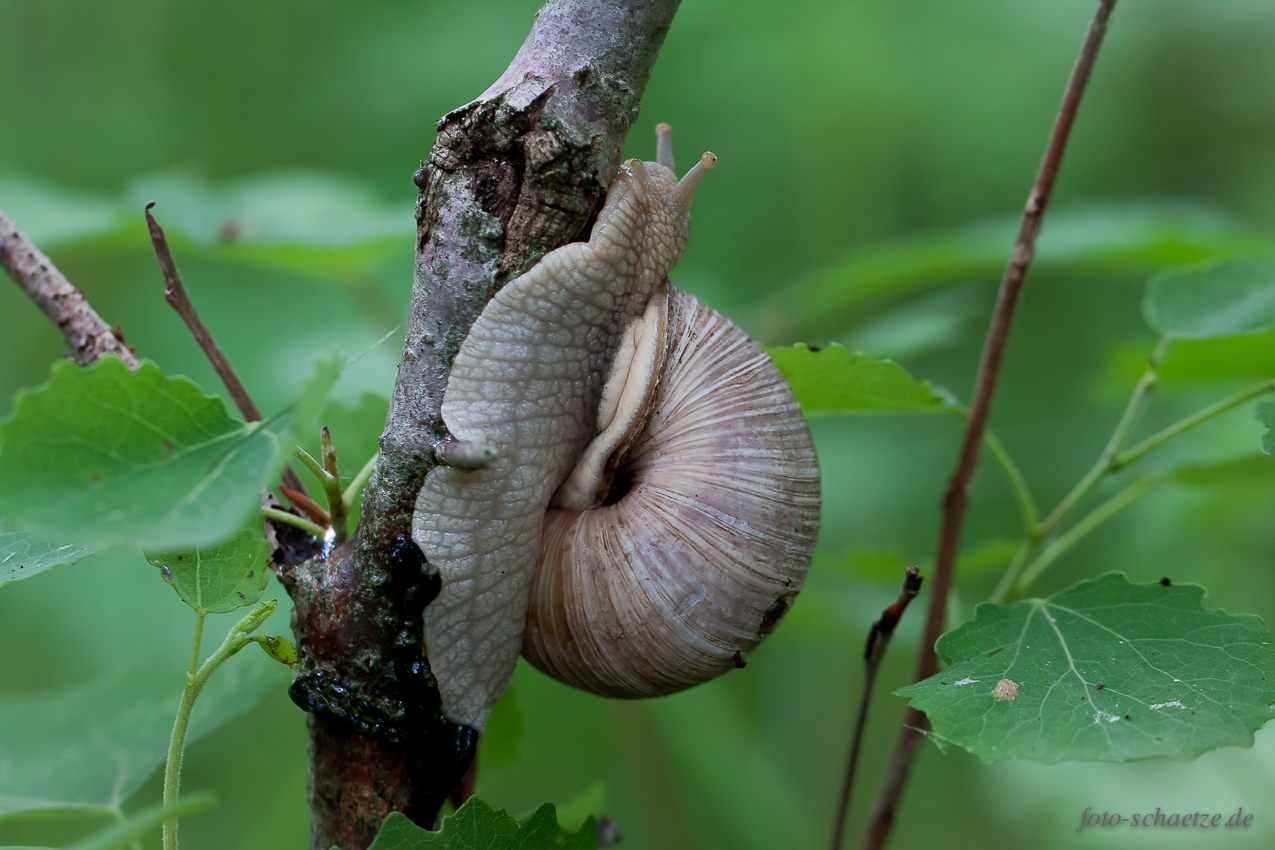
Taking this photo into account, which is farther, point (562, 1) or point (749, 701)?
point (749, 701)

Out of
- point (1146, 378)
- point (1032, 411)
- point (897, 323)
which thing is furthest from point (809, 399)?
point (1032, 411)

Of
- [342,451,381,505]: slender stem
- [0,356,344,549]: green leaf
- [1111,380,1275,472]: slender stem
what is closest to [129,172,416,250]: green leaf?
[342,451,381,505]: slender stem

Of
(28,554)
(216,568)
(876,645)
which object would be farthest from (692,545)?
(28,554)

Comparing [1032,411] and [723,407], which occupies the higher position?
[723,407]

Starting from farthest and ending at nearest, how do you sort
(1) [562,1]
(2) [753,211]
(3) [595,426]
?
(2) [753,211] < (3) [595,426] < (1) [562,1]

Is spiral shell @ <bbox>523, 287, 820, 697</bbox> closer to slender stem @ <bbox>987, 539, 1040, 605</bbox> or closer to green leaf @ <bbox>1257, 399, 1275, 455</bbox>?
slender stem @ <bbox>987, 539, 1040, 605</bbox>

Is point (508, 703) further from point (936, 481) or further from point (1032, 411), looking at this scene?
point (1032, 411)

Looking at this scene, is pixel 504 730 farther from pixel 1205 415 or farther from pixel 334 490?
pixel 1205 415
